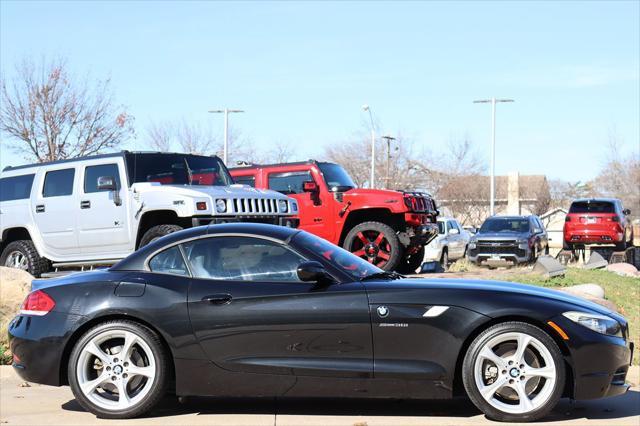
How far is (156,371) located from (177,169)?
6573 mm

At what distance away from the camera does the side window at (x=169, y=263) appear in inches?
235

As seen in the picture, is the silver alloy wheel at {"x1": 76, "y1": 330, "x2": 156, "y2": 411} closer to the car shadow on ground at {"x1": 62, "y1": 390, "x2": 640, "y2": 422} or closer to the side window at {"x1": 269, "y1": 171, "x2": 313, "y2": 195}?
the car shadow on ground at {"x1": 62, "y1": 390, "x2": 640, "y2": 422}

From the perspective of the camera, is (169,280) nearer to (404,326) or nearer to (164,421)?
(164,421)

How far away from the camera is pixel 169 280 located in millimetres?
5871

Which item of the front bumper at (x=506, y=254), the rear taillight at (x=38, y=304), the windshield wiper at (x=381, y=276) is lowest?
the front bumper at (x=506, y=254)

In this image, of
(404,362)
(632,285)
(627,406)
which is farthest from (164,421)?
(632,285)

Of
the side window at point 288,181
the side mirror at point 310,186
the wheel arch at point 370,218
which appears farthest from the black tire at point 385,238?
the side window at point 288,181

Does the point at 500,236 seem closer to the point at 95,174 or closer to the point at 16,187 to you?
the point at 95,174

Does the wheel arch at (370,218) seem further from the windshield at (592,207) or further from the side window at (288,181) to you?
the windshield at (592,207)

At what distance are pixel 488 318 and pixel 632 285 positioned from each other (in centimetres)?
974

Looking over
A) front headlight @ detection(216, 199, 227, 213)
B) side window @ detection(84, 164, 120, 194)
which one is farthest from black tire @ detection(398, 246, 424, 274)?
side window @ detection(84, 164, 120, 194)

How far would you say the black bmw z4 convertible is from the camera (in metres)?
5.49

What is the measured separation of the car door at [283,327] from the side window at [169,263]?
0.22m

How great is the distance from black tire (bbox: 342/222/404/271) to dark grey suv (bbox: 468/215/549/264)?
31.1 ft
